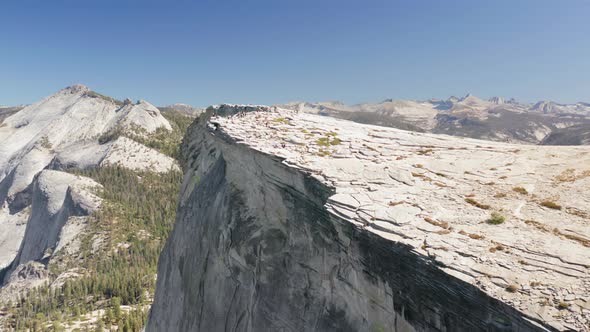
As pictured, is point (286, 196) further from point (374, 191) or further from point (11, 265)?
point (11, 265)

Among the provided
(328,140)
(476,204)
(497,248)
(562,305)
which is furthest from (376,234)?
(328,140)

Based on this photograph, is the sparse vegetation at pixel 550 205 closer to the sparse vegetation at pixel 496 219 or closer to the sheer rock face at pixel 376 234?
the sheer rock face at pixel 376 234

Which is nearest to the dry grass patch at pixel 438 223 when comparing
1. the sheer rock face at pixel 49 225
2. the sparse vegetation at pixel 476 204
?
the sparse vegetation at pixel 476 204

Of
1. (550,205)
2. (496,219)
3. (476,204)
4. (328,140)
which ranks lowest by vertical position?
(496,219)

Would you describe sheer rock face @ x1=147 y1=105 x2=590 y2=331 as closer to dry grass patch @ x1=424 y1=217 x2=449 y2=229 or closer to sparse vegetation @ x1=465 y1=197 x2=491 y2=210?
dry grass patch @ x1=424 y1=217 x2=449 y2=229

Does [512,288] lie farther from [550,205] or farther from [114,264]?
[114,264]

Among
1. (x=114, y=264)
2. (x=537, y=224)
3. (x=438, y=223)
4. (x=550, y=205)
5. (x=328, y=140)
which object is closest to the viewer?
(x=537, y=224)
